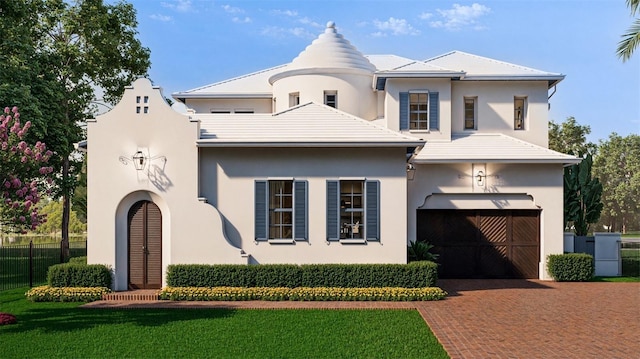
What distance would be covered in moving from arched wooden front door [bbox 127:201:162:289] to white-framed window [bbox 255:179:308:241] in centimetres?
303

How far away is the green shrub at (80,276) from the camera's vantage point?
14.0 metres

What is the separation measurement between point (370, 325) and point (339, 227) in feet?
14.4

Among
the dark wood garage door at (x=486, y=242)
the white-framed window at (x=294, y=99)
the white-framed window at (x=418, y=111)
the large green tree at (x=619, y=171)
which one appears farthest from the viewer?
the large green tree at (x=619, y=171)

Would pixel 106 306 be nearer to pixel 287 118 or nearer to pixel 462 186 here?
pixel 287 118

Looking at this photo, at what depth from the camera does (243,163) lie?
14961mm

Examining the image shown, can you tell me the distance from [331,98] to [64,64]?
48.9 feet

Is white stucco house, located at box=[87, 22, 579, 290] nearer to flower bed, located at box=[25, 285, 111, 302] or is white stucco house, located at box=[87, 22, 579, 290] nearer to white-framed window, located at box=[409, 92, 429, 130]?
flower bed, located at box=[25, 285, 111, 302]

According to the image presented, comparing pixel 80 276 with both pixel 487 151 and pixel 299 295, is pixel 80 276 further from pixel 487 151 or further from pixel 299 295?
pixel 487 151

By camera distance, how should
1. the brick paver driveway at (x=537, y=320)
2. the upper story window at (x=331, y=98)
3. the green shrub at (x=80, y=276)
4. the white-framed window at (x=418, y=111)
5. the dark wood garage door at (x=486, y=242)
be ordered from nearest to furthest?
the brick paver driveway at (x=537, y=320)
the green shrub at (x=80, y=276)
the dark wood garage door at (x=486, y=242)
the white-framed window at (x=418, y=111)
the upper story window at (x=331, y=98)

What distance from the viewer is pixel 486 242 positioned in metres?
17.8

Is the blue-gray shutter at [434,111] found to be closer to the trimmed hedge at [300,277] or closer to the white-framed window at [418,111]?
the white-framed window at [418,111]

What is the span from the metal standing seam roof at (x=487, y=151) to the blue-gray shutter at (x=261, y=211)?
226 inches

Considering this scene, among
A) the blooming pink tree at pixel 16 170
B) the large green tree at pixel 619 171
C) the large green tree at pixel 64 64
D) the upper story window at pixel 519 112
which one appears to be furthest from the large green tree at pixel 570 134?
the blooming pink tree at pixel 16 170

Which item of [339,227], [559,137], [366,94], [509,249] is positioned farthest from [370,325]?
[559,137]
